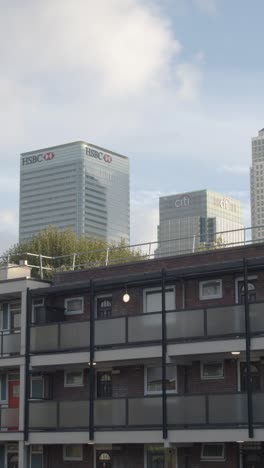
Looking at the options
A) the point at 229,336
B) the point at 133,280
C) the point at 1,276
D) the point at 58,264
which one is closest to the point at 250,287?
the point at 229,336

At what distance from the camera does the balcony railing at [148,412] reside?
101 ft

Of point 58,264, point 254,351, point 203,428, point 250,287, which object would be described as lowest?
point 203,428

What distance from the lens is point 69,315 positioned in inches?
1492

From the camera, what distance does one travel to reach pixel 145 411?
108ft

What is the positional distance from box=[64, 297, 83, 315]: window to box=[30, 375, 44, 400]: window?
9.25 feet

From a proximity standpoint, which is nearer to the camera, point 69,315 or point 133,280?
point 133,280

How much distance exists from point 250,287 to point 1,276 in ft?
39.9

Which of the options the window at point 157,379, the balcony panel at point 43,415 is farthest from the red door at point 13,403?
the window at point 157,379

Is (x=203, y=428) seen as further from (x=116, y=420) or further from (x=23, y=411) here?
(x=23, y=411)

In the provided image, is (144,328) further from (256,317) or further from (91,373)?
(256,317)

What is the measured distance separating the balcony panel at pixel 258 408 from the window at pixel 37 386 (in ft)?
34.2

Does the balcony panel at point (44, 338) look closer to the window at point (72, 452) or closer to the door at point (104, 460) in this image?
the window at point (72, 452)

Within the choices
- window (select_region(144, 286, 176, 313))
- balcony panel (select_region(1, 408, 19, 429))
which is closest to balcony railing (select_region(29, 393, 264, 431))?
balcony panel (select_region(1, 408, 19, 429))

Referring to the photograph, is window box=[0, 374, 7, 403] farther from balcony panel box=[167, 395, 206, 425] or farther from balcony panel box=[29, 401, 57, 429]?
balcony panel box=[167, 395, 206, 425]
